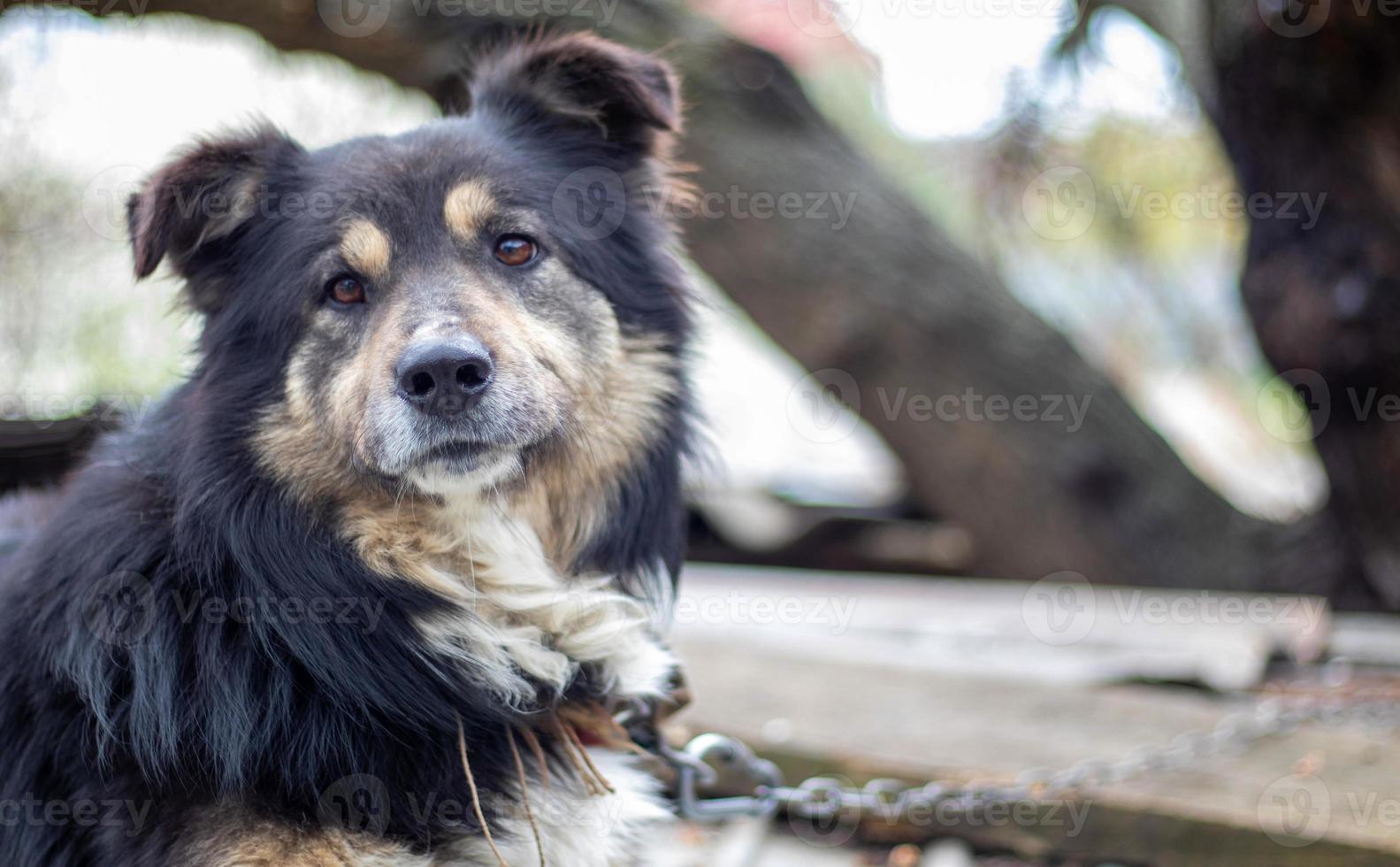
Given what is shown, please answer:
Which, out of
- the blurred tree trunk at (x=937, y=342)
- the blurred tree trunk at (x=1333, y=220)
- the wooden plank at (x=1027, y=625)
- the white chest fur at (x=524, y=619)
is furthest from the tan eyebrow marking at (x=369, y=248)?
the blurred tree trunk at (x=1333, y=220)

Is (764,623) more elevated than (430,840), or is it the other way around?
(430,840)

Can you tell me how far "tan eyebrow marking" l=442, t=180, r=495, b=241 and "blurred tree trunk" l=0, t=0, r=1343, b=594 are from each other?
11.7 feet

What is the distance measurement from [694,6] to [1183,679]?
13.8 ft

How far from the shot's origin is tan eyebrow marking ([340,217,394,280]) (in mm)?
2539

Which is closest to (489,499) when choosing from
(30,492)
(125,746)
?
(125,746)

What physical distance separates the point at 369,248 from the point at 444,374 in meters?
0.42

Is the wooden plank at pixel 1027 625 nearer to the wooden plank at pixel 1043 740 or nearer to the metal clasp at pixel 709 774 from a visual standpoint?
the wooden plank at pixel 1043 740

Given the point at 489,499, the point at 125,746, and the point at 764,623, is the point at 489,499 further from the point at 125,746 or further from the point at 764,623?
the point at 764,623

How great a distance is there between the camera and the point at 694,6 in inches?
244

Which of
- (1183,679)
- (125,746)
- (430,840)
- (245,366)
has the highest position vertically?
(245,366)

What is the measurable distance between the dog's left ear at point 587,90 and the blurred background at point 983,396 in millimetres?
549

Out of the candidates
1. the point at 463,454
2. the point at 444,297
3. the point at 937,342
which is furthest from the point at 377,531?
the point at 937,342

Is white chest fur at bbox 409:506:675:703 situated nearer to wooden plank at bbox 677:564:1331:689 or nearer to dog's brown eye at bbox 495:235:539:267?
dog's brown eye at bbox 495:235:539:267

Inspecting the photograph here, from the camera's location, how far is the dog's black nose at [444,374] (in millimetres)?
2307
